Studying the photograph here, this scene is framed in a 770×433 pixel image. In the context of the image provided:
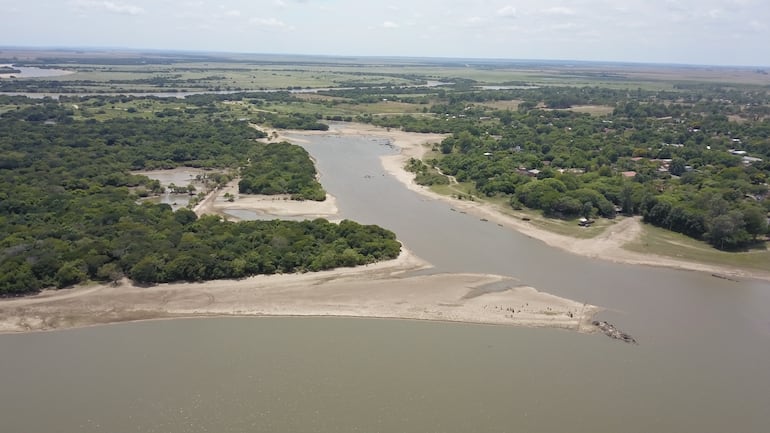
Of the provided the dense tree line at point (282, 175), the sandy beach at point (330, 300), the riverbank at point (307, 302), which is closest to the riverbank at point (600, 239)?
the sandy beach at point (330, 300)

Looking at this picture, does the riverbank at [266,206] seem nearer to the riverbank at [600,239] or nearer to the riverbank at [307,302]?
the riverbank at [600,239]

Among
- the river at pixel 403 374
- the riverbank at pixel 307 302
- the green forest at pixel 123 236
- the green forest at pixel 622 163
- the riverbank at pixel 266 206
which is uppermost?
the green forest at pixel 622 163

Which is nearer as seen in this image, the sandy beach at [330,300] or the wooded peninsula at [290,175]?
the sandy beach at [330,300]

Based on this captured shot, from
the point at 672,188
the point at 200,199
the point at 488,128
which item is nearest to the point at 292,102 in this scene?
the point at 488,128

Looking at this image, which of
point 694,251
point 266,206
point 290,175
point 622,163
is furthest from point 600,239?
point 290,175

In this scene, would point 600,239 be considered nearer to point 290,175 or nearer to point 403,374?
point 403,374

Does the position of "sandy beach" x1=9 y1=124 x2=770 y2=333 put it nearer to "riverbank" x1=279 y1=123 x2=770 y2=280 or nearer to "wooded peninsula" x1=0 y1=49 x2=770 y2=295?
"riverbank" x1=279 y1=123 x2=770 y2=280

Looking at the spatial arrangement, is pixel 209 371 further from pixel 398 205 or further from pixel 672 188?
pixel 672 188
